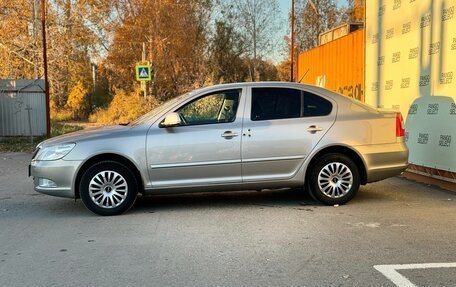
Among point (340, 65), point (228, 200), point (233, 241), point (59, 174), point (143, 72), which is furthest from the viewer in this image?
point (143, 72)

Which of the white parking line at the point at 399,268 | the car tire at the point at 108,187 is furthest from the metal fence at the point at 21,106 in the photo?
the white parking line at the point at 399,268

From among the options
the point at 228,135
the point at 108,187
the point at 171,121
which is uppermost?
the point at 171,121

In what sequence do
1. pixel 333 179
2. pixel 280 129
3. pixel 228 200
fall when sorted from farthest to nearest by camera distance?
pixel 228 200 < pixel 333 179 < pixel 280 129

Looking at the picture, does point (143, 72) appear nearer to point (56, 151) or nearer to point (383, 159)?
point (56, 151)

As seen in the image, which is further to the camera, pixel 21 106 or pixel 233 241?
pixel 21 106

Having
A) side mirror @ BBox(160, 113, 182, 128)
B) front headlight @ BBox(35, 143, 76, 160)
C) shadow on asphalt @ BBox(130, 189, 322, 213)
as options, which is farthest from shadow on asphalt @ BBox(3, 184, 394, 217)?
side mirror @ BBox(160, 113, 182, 128)

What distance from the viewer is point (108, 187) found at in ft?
20.6

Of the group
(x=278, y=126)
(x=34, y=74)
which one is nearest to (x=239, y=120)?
(x=278, y=126)

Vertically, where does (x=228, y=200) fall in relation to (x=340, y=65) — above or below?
below

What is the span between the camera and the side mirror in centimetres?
627

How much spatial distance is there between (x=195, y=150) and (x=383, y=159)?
264 centimetres

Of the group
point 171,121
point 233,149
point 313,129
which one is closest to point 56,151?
point 171,121

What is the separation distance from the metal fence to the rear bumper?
38.6ft

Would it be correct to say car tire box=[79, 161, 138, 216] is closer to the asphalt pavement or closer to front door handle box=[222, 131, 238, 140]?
the asphalt pavement
